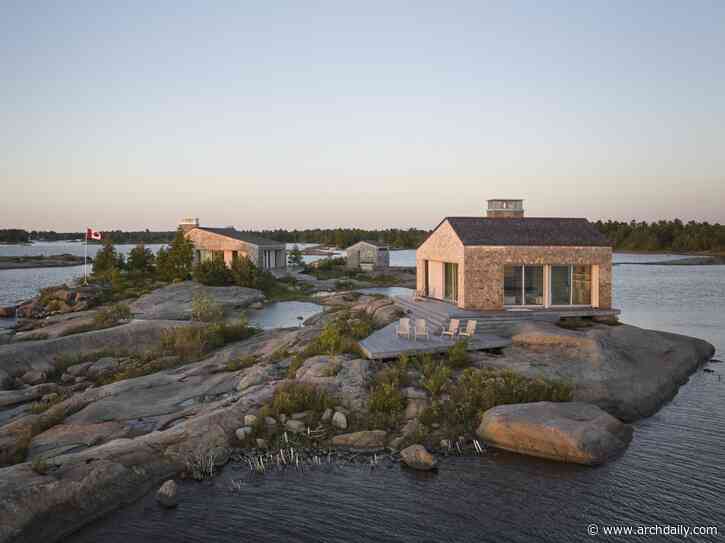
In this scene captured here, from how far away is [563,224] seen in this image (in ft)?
77.7

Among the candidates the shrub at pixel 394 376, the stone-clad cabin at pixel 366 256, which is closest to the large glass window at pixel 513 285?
the shrub at pixel 394 376

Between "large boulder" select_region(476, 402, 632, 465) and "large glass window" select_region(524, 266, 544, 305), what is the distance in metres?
9.58

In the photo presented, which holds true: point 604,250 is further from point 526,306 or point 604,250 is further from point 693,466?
point 693,466

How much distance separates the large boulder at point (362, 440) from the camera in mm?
12164

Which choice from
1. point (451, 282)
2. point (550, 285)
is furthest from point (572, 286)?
point (451, 282)

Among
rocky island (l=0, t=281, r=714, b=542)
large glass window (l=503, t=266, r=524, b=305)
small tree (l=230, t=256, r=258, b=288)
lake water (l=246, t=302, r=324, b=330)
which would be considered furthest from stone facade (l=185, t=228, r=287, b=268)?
large glass window (l=503, t=266, r=524, b=305)

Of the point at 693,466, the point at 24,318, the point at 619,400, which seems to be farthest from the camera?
the point at 24,318

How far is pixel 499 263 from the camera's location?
21.9 m

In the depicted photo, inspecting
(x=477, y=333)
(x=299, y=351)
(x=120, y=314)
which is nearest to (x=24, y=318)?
(x=120, y=314)

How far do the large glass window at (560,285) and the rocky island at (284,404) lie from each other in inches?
75.9

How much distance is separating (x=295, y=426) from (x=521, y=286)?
513 inches

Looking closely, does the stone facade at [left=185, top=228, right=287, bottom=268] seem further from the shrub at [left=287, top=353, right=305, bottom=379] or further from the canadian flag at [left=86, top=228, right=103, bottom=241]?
the shrub at [left=287, top=353, right=305, bottom=379]

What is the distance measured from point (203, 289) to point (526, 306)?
1005 inches

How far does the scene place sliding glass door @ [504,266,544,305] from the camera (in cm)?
2222
